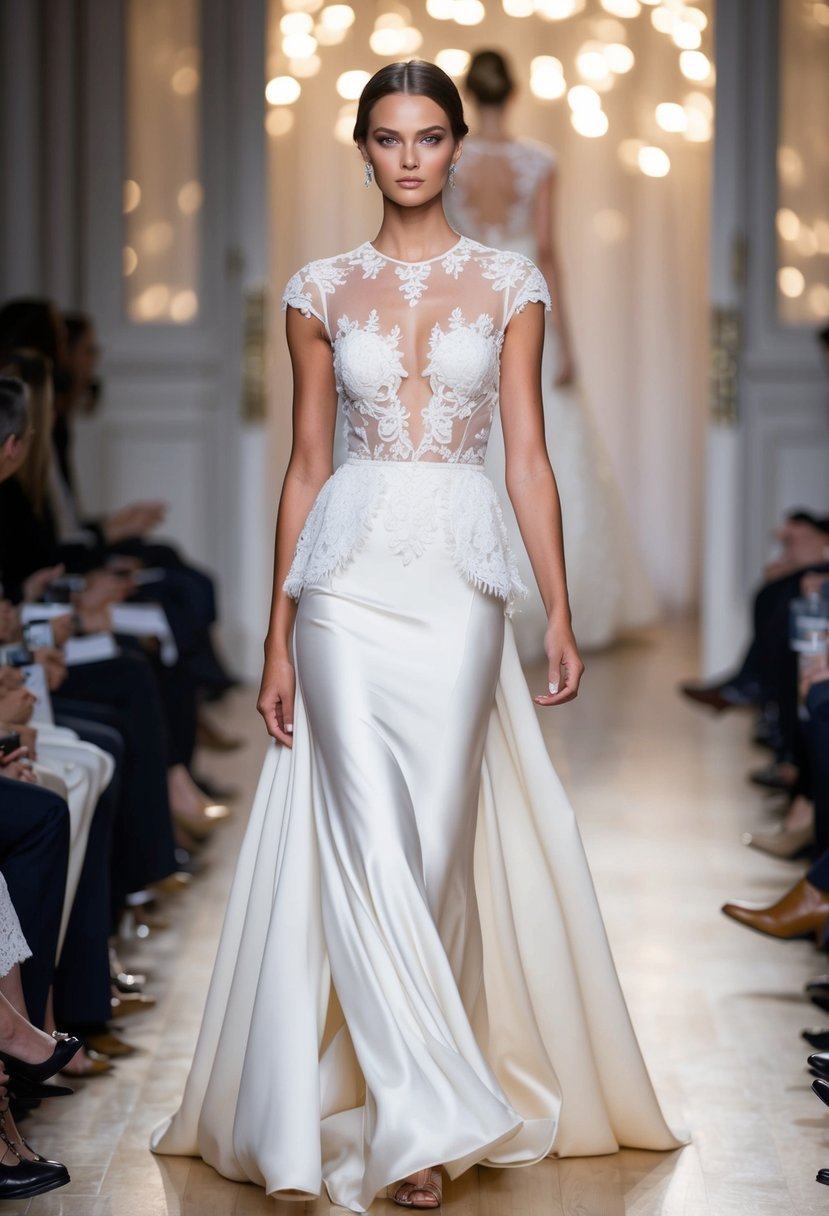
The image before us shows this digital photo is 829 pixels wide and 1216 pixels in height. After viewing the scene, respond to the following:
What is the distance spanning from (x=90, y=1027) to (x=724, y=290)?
4.76 meters

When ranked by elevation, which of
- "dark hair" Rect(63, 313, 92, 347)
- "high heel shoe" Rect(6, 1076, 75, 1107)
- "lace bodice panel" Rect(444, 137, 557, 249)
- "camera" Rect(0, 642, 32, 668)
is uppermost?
"lace bodice panel" Rect(444, 137, 557, 249)

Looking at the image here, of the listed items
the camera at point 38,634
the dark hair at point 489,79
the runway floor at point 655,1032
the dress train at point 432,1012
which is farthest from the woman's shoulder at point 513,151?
the dress train at point 432,1012

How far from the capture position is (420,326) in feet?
8.84

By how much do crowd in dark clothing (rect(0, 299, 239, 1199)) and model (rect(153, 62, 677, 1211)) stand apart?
1.10ft

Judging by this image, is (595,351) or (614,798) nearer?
(614,798)

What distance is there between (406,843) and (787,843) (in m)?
2.18

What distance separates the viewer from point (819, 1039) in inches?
131

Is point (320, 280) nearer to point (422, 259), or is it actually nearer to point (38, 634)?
point (422, 259)

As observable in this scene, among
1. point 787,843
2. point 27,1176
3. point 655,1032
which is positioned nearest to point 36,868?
point 27,1176

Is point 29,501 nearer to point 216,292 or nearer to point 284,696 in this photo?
point 284,696

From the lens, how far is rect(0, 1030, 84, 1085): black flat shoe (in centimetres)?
259

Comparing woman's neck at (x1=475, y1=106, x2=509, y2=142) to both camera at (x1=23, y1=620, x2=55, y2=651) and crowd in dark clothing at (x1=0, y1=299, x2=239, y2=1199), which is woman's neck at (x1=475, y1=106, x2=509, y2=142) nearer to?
crowd in dark clothing at (x1=0, y1=299, x2=239, y2=1199)

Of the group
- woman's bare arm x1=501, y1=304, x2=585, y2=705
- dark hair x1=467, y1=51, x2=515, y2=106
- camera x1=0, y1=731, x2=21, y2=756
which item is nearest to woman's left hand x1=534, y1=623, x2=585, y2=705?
woman's bare arm x1=501, y1=304, x2=585, y2=705

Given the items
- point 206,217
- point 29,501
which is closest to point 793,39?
point 206,217
